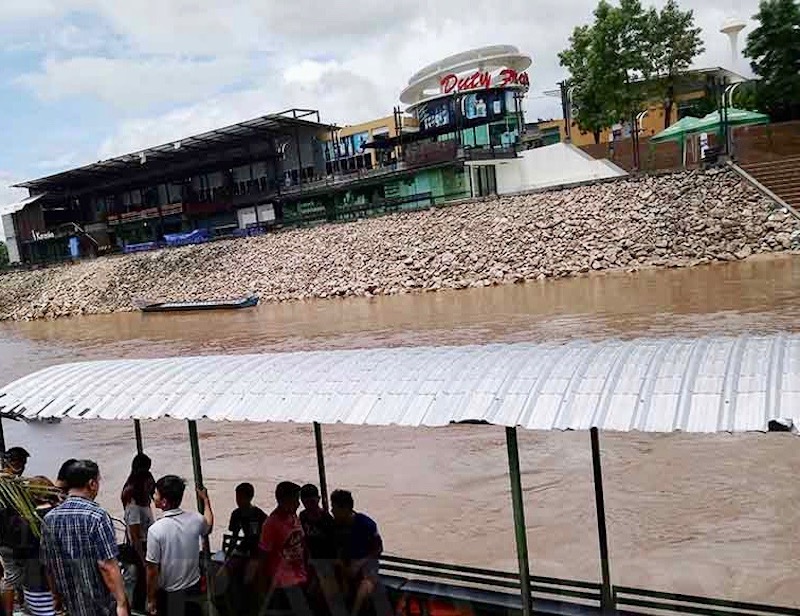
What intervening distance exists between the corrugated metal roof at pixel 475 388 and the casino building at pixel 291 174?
34878 mm

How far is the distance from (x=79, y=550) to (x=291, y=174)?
160ft

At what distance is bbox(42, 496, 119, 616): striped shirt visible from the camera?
336 centimetres

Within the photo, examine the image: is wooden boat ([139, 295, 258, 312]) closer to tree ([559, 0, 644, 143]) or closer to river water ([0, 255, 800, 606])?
river water ([0, 255, 800, 606])

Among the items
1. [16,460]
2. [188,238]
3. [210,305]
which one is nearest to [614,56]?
[210,305]

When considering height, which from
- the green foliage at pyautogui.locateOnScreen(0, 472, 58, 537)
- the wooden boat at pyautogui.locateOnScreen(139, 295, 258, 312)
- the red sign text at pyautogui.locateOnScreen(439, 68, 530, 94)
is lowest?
the wooden boat at pyautogui.locateOnScreen(139, 295, 258, 312)

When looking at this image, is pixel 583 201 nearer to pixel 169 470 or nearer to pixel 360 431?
pixel 360 431

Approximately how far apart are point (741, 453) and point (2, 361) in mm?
27440

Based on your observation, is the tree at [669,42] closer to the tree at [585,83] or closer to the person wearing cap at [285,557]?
the tree at [585,83]

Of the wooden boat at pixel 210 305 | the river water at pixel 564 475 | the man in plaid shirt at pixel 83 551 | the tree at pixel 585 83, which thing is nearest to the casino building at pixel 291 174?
the tree at pixel 585 83

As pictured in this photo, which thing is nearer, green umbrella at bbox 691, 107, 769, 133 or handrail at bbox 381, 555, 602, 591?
handrail at bbox 381, 555, 602, 591

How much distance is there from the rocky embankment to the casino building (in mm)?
4177

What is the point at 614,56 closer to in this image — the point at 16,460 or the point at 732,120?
the point at 732,120

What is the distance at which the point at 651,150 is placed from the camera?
36.5 meters

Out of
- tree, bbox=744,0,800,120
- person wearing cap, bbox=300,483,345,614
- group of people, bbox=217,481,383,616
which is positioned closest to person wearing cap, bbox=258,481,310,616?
group of people, bbox=217,481,383,616
